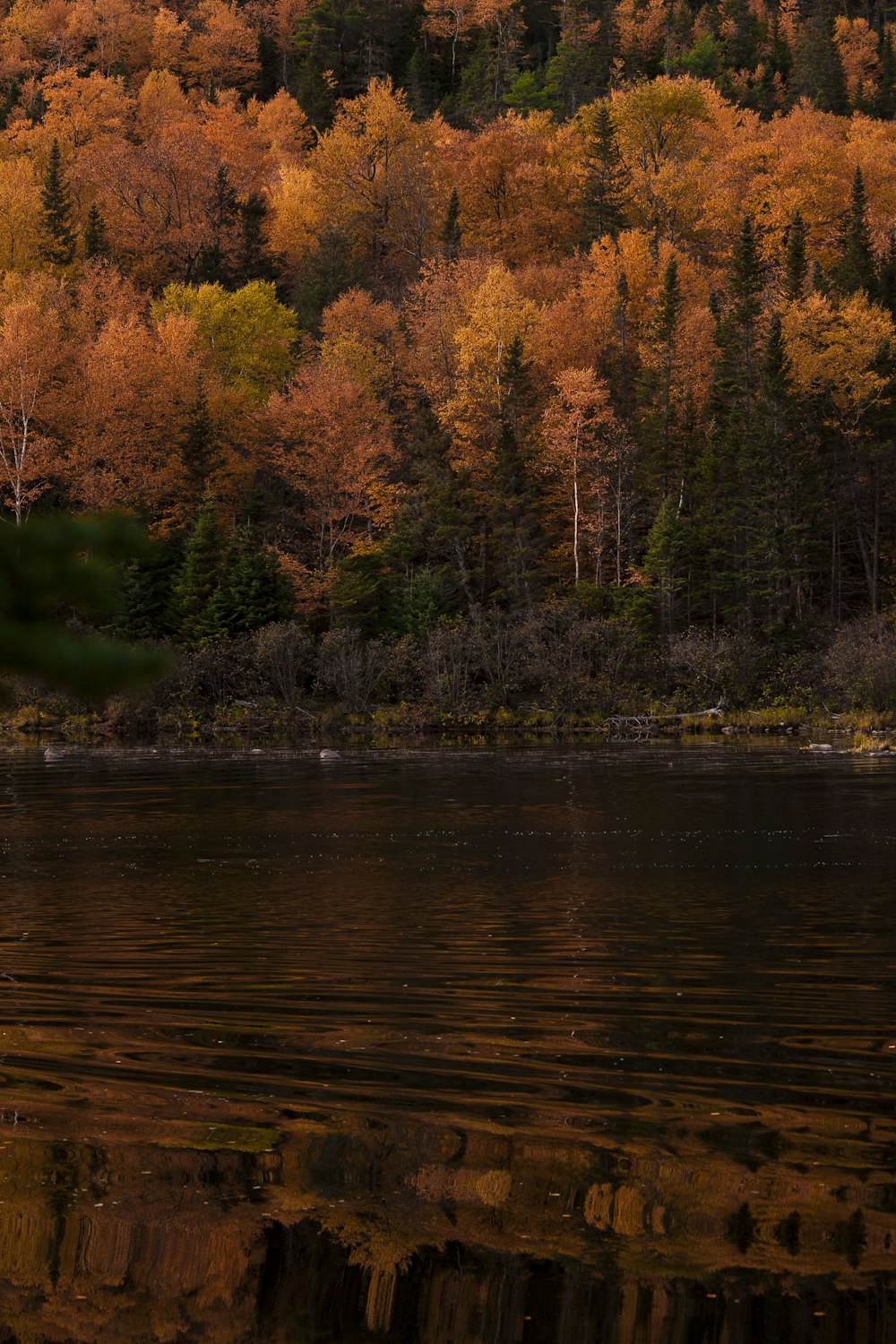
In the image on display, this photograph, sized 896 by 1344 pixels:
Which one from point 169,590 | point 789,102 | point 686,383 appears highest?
point 789,102

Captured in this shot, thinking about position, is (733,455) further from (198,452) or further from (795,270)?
(198,452)

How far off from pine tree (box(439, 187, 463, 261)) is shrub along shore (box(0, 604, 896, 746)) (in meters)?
30.7

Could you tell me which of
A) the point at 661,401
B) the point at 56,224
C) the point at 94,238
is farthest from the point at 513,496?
the point at 56,224

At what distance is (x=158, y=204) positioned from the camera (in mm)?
88062

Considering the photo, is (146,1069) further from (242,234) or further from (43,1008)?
(242,234)

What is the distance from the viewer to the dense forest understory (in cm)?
5612

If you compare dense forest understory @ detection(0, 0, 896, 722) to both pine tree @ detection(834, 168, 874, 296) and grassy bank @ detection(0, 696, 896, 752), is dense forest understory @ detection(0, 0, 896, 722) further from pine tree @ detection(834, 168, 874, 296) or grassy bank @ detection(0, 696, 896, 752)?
grassy bank @ detection(0, 696, 896, 752)

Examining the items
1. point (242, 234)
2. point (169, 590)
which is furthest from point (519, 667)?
point (242, 234)

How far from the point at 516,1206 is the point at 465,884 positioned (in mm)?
11602

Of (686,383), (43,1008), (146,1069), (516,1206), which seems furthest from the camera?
(686,383)

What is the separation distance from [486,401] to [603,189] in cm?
2449

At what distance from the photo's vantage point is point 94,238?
78.7 m

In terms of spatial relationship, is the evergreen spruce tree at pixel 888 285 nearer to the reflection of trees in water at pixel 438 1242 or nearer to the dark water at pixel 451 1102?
the dark water at pixel 451 1102

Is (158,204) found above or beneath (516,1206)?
above
